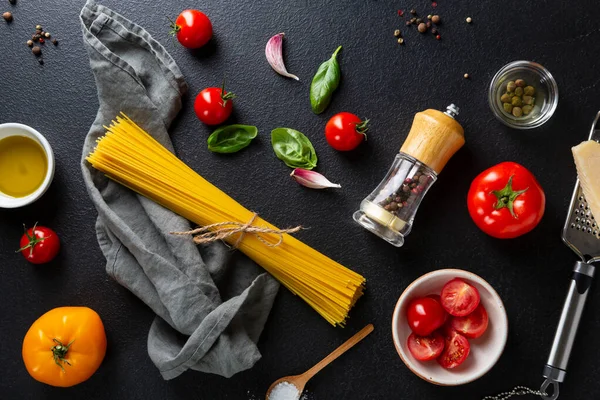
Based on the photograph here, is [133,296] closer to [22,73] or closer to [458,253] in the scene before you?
[22,73]

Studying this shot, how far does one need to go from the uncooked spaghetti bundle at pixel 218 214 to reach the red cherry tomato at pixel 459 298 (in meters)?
0.27

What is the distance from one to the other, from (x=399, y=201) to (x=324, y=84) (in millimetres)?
455

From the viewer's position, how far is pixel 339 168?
1.99m

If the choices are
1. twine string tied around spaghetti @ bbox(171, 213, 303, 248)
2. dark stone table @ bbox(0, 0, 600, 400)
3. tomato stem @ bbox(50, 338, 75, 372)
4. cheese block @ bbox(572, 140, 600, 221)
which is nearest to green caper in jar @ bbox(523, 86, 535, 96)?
dark stone table @ bbox(0, 0, 600, 400)

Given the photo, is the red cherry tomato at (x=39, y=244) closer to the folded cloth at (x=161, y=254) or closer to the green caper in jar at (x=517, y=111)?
the folded cloth at (x=161, y=254)

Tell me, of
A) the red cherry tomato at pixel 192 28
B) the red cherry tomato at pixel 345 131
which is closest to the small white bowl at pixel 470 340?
the red cherry tomato at pixel 345 131

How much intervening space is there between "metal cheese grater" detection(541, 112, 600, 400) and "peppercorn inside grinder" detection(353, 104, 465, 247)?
449 millimetres

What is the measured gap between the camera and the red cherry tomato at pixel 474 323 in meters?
1.80

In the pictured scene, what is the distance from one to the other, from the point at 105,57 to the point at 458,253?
129cm

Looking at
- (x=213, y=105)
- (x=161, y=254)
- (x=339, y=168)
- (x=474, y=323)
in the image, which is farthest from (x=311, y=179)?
(x=474, y=323)

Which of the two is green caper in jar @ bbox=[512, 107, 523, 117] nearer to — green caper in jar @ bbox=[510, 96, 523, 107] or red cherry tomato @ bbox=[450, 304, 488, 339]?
green caper in jar @ bbox=[510, 96, 523, 107]

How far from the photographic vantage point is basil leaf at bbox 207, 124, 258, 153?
1.98m

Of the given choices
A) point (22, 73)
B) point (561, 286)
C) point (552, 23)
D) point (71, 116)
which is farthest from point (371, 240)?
point (22, 73)

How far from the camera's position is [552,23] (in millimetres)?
1971
